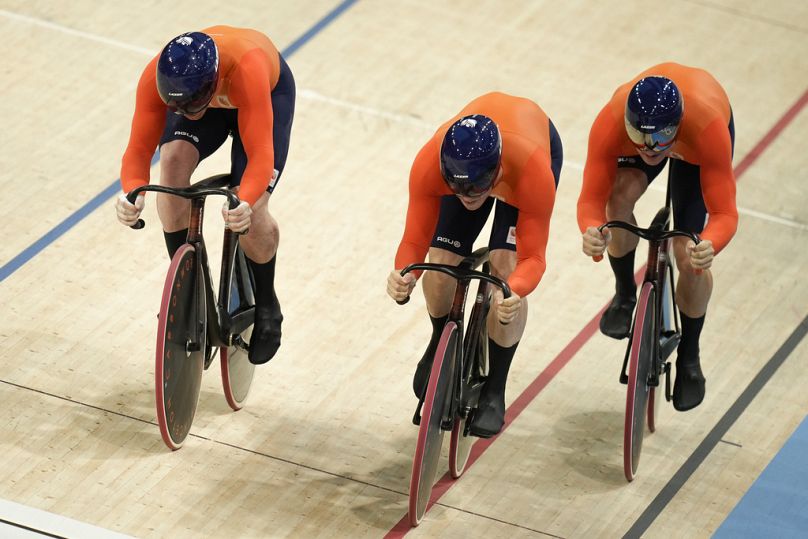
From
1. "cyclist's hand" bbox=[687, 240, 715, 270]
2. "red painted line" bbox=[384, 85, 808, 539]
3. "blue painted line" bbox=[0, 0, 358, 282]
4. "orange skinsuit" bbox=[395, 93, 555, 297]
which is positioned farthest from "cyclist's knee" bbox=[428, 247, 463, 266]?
"blue painted line" bbox=[0, 0, 358, 282]

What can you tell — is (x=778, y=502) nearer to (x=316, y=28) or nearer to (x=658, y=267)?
(x=658, y=267)

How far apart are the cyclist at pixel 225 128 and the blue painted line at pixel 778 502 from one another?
70.0 inches

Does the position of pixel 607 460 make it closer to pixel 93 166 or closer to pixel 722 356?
pixel 722 356

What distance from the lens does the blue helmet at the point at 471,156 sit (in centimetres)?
426

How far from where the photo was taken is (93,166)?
675cm

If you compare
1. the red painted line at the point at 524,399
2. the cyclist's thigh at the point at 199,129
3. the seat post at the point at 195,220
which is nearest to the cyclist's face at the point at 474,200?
the seat post at the point at 195,220

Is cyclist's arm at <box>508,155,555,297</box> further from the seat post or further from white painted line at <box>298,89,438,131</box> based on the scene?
white painted line at <box>298,89,438,131</box>

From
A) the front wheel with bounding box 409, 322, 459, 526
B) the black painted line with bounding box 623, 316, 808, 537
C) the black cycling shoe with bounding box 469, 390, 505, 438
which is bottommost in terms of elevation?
Answer: the black painted line with bounding box 623, 316, 808, 537

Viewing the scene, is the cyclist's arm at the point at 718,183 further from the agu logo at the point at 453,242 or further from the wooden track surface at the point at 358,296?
the wooden track surface at the point at 358,296

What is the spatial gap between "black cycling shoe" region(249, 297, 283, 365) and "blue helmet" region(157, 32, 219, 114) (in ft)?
3.09

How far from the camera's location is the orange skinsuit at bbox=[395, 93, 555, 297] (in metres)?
4.50

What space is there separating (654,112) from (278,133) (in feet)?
4.41

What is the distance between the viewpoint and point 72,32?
→ 25.8 feet

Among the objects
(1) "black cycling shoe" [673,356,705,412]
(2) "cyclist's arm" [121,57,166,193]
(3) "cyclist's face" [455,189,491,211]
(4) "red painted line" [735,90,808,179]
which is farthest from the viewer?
(4) "red painted line" [735,90,808,179]
